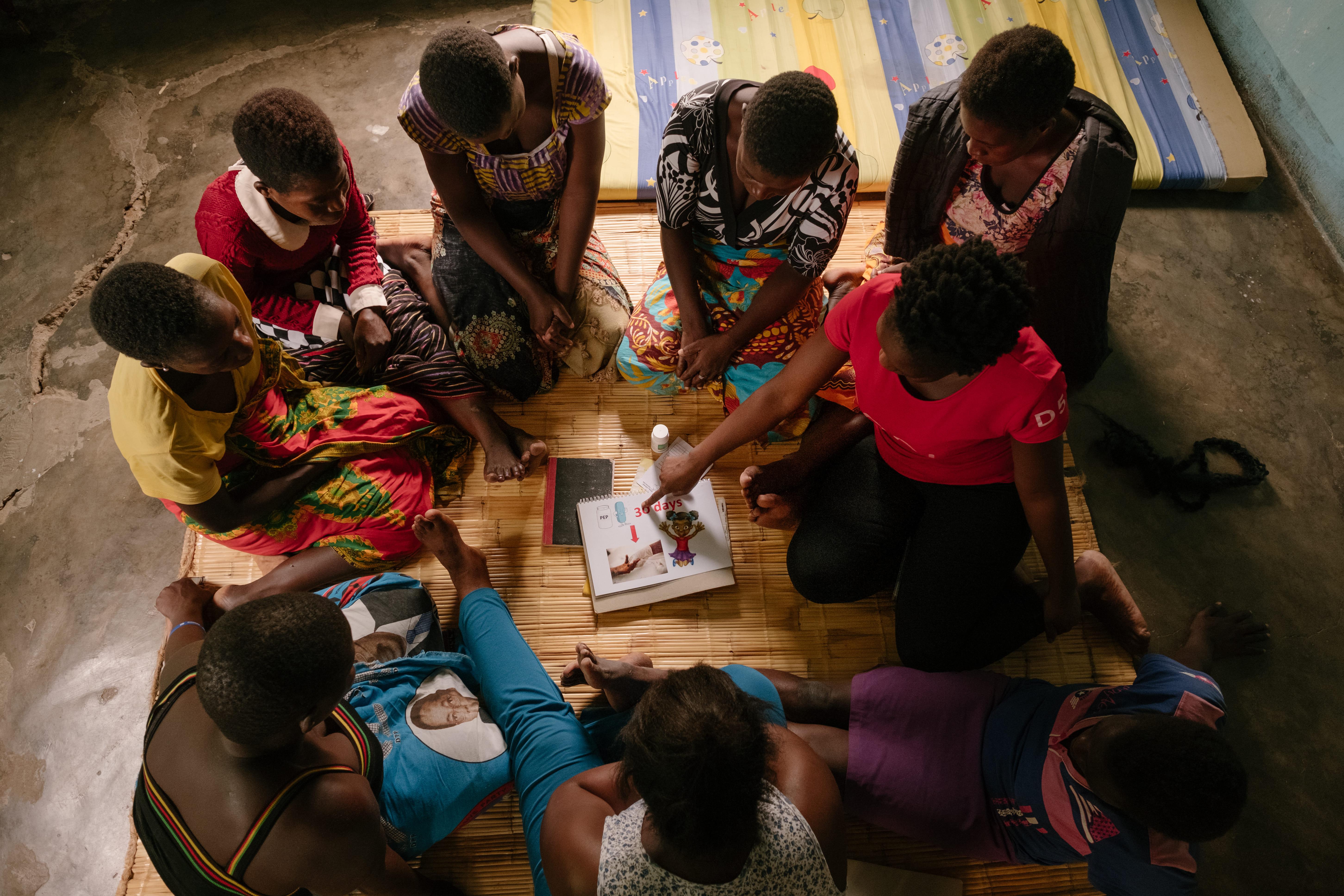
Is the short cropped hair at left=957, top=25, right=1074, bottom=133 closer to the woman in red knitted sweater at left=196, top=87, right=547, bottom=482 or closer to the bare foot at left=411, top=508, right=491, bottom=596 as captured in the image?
the woman in red knitted sweater at left=196, top=87, right=547, bottom=482

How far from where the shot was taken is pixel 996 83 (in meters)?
1.57

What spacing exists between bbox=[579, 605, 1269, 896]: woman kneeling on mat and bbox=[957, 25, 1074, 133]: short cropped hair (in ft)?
4.11

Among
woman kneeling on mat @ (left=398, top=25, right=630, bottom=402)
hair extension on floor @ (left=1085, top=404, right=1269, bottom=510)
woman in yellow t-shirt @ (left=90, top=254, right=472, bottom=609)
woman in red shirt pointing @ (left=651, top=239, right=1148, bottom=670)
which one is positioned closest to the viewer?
woman in red shirt pointing @ (left=651, top=239, right=1148, bottom=670)

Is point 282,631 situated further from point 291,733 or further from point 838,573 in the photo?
point 838,573

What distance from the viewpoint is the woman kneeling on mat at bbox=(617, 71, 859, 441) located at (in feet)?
4.83

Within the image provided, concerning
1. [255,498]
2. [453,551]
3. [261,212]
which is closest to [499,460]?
[453,551]

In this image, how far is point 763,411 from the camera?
1.87 metres

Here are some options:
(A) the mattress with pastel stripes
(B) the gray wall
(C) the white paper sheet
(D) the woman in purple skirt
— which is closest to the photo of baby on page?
(C) the white paper sheet

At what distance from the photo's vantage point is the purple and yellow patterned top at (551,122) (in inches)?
69.6

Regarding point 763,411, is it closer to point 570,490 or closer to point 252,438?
point 570,490

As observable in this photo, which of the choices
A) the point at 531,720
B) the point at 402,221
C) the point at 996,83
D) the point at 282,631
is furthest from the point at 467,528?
the point at 996,83

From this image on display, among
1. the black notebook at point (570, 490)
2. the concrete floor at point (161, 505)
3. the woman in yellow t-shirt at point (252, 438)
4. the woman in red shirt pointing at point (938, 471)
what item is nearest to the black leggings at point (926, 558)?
the woman in red shirt pointing at point (938, 471)

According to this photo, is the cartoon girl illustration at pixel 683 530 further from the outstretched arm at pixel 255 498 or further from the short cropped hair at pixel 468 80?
the short cropped hair at pixel 468 80

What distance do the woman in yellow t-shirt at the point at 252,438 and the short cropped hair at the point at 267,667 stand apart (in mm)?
558
